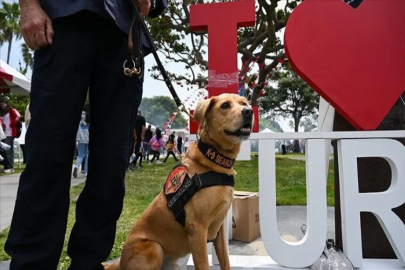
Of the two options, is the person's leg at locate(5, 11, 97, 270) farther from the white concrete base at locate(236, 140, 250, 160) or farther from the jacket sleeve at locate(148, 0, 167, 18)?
the white concrete base at locate(236, 140, 250, 160)

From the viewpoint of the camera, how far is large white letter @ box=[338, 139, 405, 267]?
6.48 ft

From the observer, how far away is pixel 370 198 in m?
2.00

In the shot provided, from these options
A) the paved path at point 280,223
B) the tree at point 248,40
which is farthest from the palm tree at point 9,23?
the paved path at point 280,223

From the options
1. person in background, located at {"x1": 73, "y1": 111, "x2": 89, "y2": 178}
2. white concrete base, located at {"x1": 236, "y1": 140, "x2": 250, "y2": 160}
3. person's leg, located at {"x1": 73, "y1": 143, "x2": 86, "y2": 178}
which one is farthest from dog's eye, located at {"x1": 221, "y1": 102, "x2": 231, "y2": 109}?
person's leg, located at {"x1": 73, "y1": 143, "x2": 86, "y2": 178}

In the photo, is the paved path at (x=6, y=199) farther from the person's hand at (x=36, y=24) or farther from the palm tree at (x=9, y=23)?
the palm tree at (x=9, y=23)

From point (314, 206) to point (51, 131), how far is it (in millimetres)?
1589

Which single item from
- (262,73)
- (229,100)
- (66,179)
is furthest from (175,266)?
(262,73)

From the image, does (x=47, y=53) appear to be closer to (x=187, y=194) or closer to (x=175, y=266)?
(x=187, y=194)

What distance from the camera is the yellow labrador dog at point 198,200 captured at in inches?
65.6

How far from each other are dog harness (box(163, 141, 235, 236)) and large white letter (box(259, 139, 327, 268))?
1.34 ft

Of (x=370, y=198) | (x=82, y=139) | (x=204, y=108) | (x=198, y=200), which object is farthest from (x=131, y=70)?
(x=82, y=139)

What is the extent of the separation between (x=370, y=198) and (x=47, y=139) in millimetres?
1859

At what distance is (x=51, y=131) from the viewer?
1422 mm

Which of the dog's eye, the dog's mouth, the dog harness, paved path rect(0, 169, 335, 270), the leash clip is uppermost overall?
the leash clip
